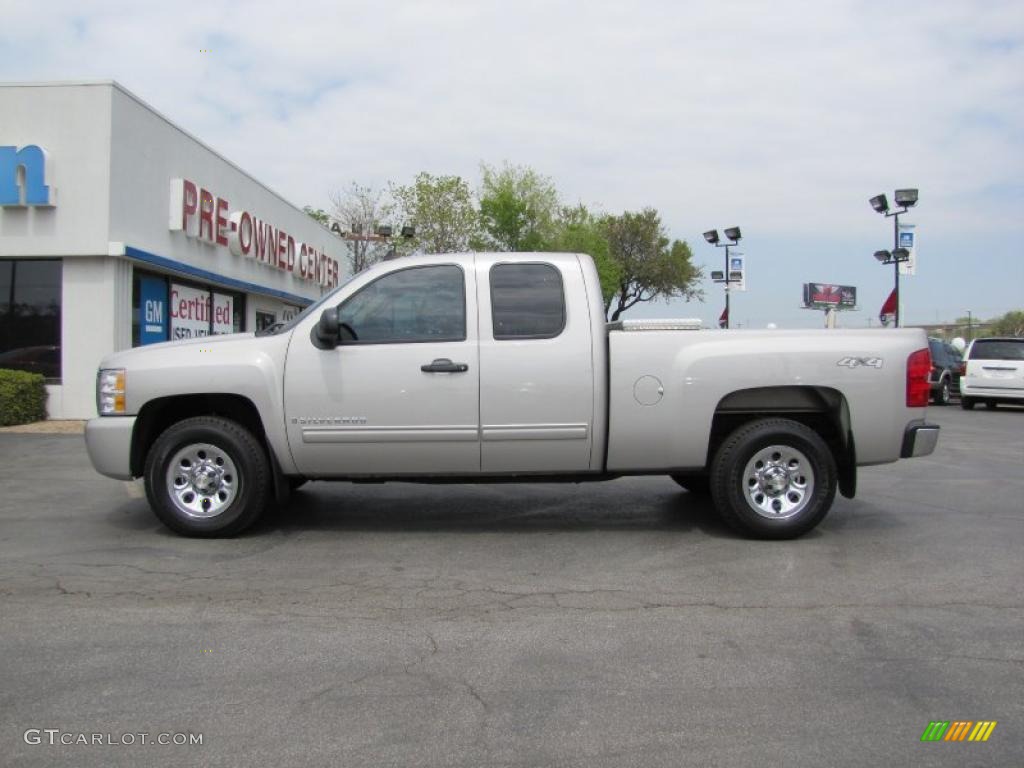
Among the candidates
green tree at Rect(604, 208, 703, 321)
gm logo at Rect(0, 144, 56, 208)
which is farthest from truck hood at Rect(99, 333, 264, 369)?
green tree at Rect(604, 208, 703, 321)

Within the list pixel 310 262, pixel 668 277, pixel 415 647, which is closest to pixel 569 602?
pixel 415 647

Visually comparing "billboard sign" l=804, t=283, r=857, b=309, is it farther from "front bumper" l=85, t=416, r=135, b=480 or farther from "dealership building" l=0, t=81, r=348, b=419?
"front bumper" l=85, t=416, r=135, b=480

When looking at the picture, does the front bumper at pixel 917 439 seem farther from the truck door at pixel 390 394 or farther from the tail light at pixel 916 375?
the truck door at pixel 390 394

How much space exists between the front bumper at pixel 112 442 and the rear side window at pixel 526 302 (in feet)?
8.81

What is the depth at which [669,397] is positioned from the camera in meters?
5.98

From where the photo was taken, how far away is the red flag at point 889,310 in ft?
70.2

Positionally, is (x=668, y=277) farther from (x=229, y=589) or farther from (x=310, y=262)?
(x=229, y=589)

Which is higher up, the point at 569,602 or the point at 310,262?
the point at 310,262

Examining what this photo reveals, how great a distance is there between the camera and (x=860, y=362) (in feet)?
19.6

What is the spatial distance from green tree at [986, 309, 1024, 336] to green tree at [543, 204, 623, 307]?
41239 mm

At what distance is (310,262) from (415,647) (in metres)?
23.3

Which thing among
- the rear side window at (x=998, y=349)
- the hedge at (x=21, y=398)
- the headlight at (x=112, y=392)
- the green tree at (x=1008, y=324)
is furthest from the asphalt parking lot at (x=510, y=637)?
the green tree at (x=1008, y=324)

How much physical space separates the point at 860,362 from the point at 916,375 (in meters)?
0.42

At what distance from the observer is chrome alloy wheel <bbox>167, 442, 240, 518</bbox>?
605 centimetres
